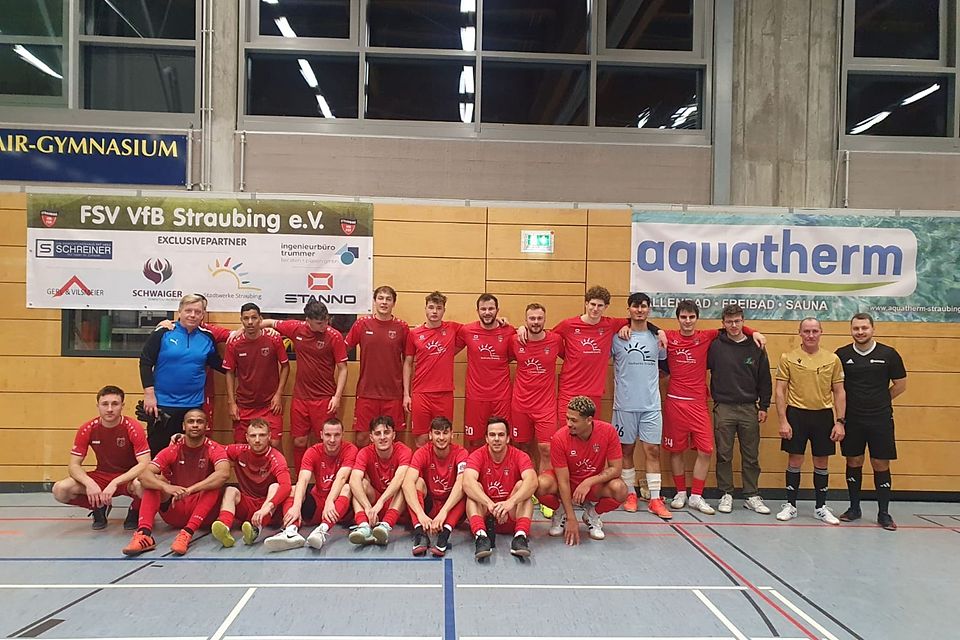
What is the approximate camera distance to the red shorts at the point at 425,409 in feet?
18.2

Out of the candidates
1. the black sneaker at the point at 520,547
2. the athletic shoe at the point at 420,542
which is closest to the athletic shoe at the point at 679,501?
the black sneaker at the point at 520,547

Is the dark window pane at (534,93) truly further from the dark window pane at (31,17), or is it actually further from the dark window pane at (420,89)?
the dark window pane at (31,17)

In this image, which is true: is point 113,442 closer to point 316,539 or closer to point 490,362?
point 316,539

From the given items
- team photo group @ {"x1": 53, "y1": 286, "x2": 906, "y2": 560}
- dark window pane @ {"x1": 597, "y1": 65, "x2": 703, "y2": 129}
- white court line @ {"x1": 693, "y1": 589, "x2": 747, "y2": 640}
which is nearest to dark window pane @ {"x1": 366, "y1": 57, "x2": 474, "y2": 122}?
dark window pane @ {"x1": 597, "y1": 65, "x2": 703, "y2": 129}

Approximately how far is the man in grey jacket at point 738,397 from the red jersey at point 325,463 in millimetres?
3456

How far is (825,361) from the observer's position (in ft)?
17.8

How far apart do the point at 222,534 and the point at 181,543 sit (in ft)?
1.00

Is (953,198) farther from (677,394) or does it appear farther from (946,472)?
(677,394)

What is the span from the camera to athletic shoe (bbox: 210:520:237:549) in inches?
169

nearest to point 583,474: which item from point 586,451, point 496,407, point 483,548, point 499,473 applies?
point 586,451

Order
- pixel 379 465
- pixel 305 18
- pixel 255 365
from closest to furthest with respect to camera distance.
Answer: pixel 379 465, pixel 255 365, pixel 305 18

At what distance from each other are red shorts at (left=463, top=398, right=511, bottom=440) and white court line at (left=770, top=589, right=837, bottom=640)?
99.9 inches

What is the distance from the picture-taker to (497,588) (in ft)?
12.4

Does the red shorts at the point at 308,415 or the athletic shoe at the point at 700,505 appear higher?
the red shorts at the point at 308,415
